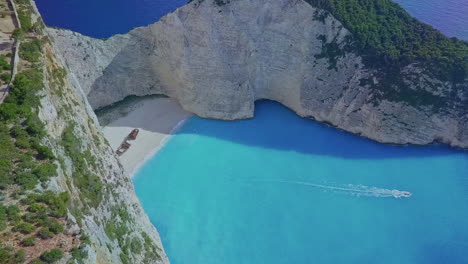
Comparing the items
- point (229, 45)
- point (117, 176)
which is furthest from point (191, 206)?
point (229, 45)

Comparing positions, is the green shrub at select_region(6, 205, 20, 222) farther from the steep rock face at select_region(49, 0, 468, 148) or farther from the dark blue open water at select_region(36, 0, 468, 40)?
the dark blue open water at select_region(36, 0, 468, 40)

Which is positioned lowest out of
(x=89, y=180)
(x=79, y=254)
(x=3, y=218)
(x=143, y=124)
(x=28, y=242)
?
(x=143, y=124)

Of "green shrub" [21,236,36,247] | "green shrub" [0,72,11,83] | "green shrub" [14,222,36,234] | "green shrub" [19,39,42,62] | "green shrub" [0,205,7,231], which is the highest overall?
"green shrub" [19,39,42,62]

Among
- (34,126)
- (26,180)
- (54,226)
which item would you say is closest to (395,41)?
(34,126)

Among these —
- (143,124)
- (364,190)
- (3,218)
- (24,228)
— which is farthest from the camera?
(143,124)

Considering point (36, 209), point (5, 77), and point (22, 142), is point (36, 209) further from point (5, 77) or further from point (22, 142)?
point (5, 77)

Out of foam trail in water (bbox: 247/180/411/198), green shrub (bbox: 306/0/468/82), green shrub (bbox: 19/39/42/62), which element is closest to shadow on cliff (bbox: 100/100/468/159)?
foam trail in water (bbox: 247/180/411/198)

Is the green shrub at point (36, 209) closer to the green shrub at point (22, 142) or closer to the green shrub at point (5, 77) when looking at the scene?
the green shrub at point (22, 142)

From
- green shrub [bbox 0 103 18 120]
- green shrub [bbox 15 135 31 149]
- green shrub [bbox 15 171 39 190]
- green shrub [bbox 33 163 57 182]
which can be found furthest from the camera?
green shrub [bbox 0 103 18 120]
